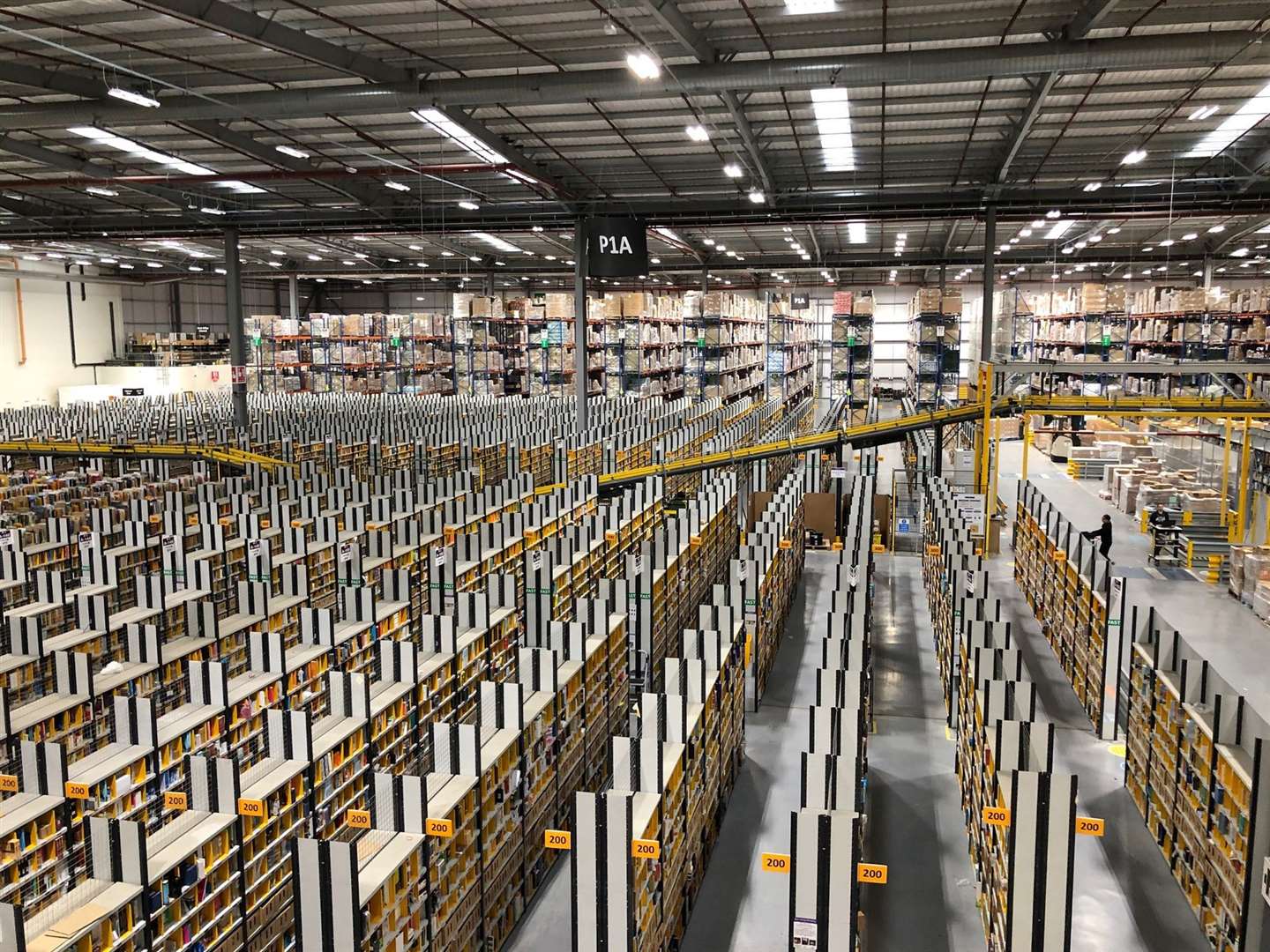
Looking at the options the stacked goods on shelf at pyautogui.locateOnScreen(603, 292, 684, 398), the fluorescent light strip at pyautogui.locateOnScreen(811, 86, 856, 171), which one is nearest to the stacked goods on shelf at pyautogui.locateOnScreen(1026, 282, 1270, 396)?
the fluorescent light strip at pyautogui.locateOnScreen(811, 86, 856, 171)

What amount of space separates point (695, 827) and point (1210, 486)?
56.7 ft

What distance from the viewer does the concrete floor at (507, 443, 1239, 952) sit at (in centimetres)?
611

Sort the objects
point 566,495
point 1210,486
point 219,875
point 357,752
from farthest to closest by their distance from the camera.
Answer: point 1210,486, point 566,495, point 357,752, point 219,875

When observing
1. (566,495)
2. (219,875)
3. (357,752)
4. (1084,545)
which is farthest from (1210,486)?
(219,875)

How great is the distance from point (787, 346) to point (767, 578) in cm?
2517

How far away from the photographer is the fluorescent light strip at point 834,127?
12898 millimetres

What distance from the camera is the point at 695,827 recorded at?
643cm

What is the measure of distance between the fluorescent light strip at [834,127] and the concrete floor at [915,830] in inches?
277

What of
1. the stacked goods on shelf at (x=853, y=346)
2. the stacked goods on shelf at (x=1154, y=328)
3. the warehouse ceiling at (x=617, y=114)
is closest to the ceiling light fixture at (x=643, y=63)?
the warehouse ceiling at (x=617, y=114)

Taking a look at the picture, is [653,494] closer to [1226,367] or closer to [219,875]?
[1226,367]

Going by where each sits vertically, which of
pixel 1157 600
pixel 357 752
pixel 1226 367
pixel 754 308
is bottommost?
pixel 1157 600

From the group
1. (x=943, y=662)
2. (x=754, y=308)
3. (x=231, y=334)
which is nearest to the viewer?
(x=943, y=662)

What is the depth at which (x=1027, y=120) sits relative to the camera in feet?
43.5

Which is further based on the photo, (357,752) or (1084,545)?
(1084,545)
